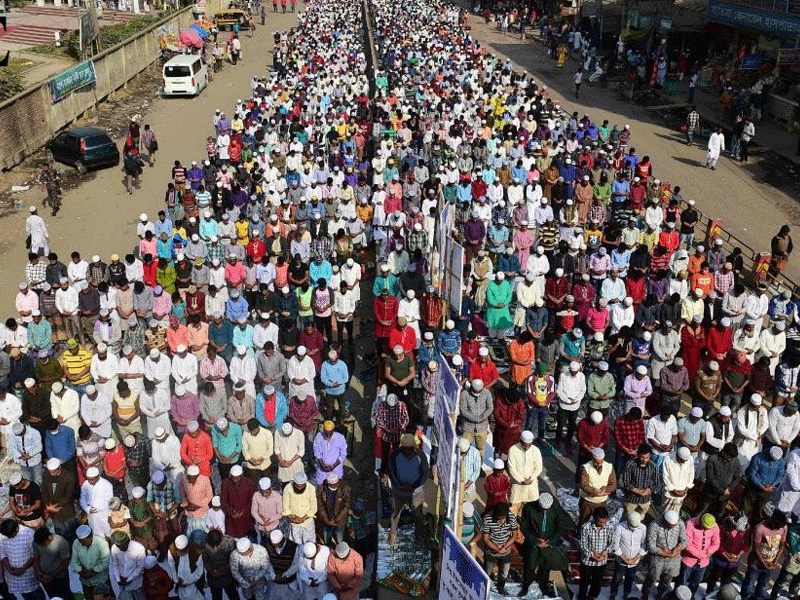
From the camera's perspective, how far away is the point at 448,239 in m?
12.2

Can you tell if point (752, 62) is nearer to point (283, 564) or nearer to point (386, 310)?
point (386, 310)

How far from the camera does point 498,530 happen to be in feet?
25.0

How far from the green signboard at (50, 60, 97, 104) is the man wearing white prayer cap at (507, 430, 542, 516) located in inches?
910


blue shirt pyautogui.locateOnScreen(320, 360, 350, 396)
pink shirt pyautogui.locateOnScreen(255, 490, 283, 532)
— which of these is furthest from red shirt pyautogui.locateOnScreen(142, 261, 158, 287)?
pink shirt pyautogui.locateOnScreen(255, 490, 283, 532)

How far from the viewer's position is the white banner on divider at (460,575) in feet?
18.5

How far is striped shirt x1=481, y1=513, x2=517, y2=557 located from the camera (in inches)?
300

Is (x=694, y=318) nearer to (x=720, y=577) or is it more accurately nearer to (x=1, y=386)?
(x=720, y=577)

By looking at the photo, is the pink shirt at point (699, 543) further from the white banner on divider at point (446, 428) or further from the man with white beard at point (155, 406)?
the man with white beard at point (155, 406)

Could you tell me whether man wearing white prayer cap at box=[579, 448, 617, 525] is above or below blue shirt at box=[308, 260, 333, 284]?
below

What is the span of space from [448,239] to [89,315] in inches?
234

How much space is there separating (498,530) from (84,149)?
64.2ft

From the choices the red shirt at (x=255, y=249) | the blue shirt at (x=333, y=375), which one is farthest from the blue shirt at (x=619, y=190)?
the blue shirt at (x=333, y=375)

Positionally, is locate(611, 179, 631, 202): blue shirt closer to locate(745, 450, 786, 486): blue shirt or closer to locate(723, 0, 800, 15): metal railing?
locate(745, 450, 786, 486): blue shirt

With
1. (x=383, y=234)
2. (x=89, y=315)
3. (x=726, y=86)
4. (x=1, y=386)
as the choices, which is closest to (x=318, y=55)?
(x=726, y=86)
